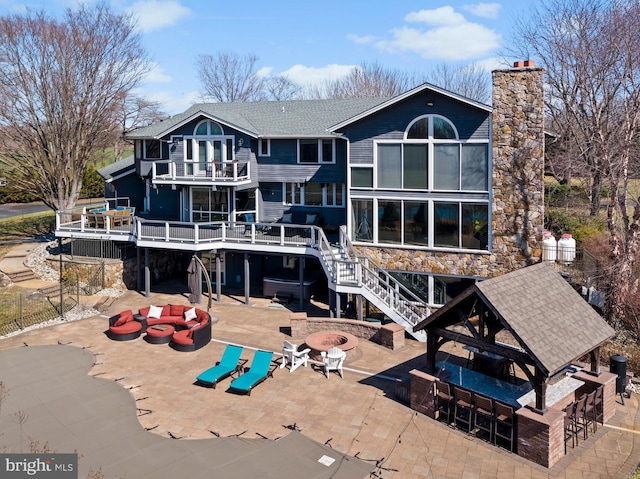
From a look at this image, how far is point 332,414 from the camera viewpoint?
44.9ft

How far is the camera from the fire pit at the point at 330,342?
57.3 ft

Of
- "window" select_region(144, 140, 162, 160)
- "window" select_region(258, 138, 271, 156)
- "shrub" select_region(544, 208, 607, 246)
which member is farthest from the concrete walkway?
"shrub" select_region(544, 208, 607, 246)

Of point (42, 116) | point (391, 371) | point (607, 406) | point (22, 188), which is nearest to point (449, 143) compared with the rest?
point (391, 371)

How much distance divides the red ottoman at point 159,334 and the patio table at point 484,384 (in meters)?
9.63

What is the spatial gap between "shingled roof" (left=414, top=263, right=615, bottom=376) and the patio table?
4.47 ft

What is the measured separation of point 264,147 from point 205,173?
3.03m

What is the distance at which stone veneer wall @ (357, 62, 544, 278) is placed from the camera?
19.5m

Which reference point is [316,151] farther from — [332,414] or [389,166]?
[332,414]

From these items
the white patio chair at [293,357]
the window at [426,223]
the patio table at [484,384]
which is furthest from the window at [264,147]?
the patio table at [484,384]

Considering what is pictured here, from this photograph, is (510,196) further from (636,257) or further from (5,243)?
(5,243)

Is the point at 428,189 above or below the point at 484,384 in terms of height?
above

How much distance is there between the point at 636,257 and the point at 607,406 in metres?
7.88

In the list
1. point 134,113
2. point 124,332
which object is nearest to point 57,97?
point 134,113

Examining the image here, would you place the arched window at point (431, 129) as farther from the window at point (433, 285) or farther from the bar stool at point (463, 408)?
the bar stool at point (463, 408)
